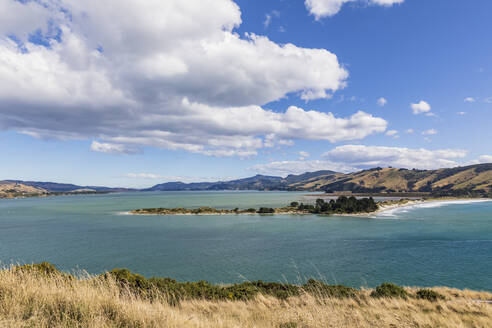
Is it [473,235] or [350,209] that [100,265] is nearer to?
[473,235]

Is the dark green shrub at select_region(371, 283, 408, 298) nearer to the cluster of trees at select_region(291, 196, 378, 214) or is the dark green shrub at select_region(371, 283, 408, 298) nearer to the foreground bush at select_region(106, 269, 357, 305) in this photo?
the foreground bush at select_region(106, 269, 357, 305)

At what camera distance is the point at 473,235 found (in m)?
56.8

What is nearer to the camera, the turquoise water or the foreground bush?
the foreground bush

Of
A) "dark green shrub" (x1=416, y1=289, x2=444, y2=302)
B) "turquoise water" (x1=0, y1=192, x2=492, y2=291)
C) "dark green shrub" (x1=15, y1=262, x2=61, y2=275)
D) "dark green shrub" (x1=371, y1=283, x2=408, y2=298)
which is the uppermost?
"dark green shrub" (x1=15, y1=262, x2=61, y2=275)

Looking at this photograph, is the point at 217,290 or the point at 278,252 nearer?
the point at 217,290

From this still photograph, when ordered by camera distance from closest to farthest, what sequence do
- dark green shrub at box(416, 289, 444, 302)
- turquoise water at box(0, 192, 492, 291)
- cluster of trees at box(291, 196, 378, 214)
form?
1. dark green shrub at box(416, 289, 444, 302)
2. turquoise water at box(0, 192, 492, 291)
3. cluster of trees at box(291, 196, 378, 214)

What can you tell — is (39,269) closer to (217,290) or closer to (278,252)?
(217,290)

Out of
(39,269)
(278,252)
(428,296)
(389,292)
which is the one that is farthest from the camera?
(278,252)

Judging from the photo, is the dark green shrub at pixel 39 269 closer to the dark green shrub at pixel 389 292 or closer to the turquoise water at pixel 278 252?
the turquoise water at pixel 278 252

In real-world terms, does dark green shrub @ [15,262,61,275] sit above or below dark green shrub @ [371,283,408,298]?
above

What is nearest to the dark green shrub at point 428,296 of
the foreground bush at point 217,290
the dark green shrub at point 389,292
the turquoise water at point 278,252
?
the dark green shrub at point 389,292

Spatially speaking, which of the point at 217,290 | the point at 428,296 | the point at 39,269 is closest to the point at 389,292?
the point at 428,296

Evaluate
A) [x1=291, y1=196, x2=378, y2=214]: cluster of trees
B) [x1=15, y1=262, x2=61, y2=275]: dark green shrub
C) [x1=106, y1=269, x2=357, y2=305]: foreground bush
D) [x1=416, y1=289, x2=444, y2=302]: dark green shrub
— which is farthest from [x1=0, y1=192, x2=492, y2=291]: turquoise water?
[x1=291, y1=196, x2=378, y2=214]: cluster of trees

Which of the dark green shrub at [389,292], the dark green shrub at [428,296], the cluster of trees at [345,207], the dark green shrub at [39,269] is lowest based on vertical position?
the cluster of trees at [345,207]
